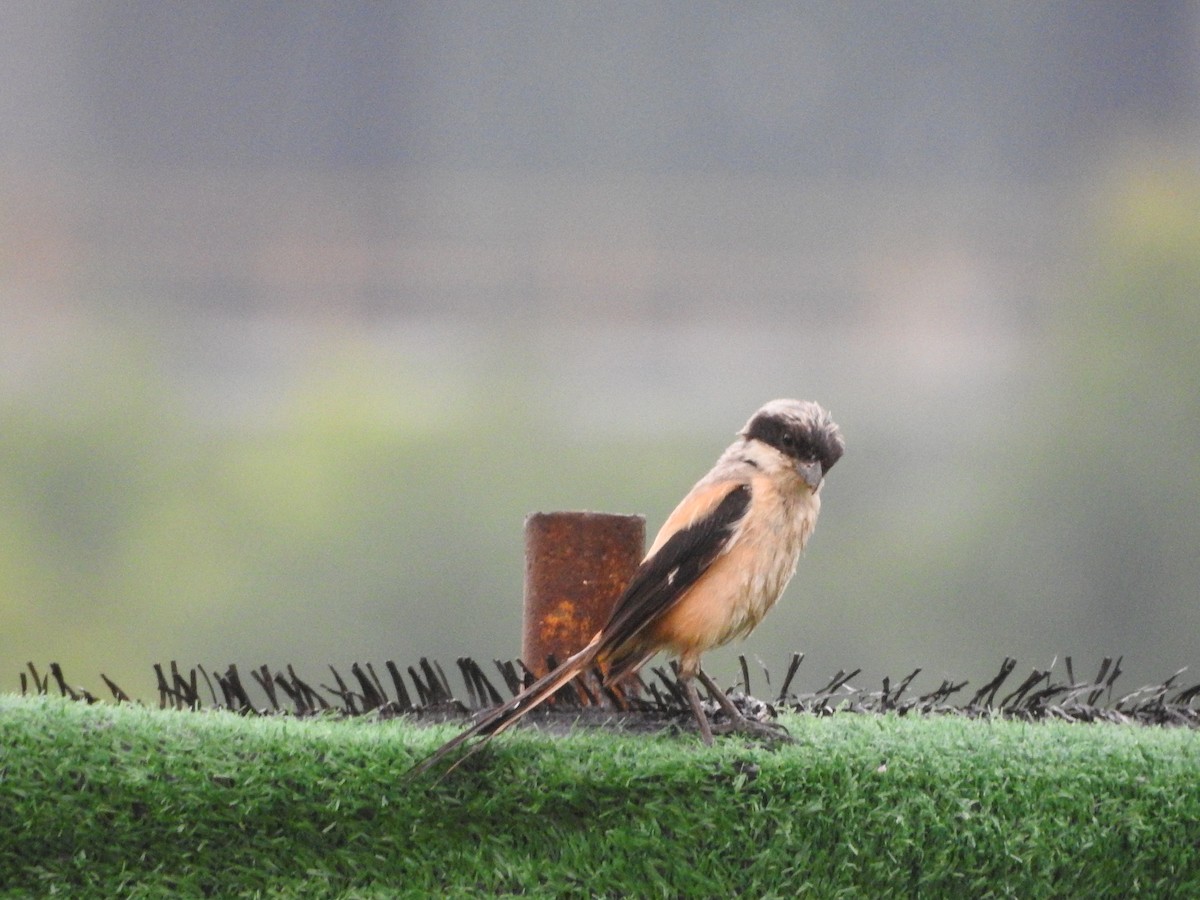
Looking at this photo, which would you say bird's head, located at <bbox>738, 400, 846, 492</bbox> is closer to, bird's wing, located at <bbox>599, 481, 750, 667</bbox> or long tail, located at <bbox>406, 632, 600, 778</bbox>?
bird's wing, located at <bbox>599, 481, 750, 667</bbox>

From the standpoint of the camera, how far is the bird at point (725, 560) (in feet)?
4.28

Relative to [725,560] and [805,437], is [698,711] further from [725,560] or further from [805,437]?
[805,437]

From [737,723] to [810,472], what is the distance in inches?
10.8

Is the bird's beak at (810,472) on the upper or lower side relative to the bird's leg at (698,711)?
upper

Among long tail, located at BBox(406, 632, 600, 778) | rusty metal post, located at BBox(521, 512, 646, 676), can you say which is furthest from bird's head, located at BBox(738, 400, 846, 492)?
long tail, located at BBox(406, 632, 600, 778)

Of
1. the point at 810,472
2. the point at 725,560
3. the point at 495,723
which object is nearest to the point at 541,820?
the point at 495,723

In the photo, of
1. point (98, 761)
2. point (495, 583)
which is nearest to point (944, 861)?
point (98, 761)

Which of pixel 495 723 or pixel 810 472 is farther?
pixel 810 472

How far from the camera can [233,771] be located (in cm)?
114

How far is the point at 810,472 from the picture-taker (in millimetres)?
1339

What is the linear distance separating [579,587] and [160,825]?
510 mm

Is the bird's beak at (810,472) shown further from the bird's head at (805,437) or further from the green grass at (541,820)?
the green grass at (541,820)

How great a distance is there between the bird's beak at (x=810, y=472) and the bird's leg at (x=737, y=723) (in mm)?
234

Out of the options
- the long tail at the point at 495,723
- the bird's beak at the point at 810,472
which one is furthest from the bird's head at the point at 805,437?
the long tail at the point at 495,723
